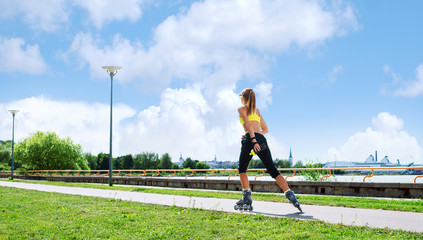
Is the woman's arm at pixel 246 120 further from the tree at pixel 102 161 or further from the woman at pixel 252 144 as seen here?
the tree at pixel 102 161

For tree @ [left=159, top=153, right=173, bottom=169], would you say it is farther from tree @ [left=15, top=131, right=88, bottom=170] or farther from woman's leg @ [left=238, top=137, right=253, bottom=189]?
woman's leg @ [left=238, top=137, right=253, bottom=189]

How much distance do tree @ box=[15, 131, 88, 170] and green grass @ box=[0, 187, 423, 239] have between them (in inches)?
1998

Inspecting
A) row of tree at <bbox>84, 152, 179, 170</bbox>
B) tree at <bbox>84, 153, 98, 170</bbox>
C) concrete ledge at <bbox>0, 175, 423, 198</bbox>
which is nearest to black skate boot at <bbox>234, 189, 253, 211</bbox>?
concrete ledge at <bbox>0, 175, 423, 198</bbox>

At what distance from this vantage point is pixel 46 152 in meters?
55.5

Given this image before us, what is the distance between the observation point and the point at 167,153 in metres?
112

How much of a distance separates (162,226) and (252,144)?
6.78 feet

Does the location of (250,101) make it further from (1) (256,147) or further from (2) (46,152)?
(2) (46,152)

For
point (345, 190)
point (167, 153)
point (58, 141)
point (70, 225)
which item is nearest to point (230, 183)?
point (345, 190)

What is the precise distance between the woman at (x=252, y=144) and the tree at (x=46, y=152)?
53302 millimetres

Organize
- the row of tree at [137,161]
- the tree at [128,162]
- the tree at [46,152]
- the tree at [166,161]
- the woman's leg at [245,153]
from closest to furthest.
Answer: the woman's leg at [245,153]
the tree at [46,152]
the tree at [166,161]
the row of tree at [137,161]
the tree at [128,162]

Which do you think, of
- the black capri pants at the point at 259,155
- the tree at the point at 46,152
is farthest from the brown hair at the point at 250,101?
the tree at the point at 46,152

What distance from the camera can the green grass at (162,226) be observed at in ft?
16.9

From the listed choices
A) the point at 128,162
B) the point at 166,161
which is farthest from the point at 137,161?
the point at 166,161

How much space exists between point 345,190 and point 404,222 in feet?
26.8
